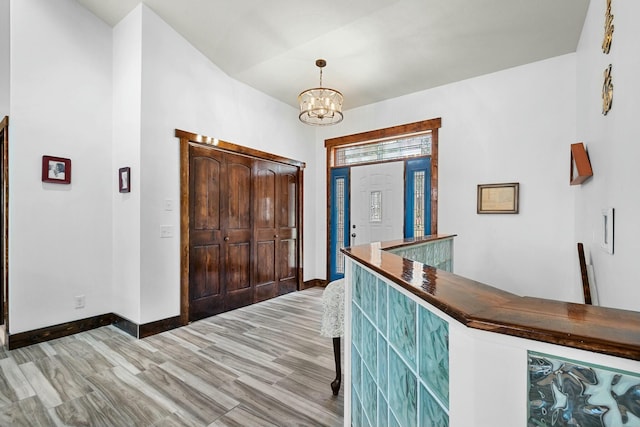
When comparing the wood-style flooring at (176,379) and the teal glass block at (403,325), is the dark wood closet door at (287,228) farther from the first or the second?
the teal glass block at (403,325)

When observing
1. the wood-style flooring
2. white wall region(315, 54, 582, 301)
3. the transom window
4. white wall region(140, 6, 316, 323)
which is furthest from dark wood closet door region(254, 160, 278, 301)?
white wall region(315, 54, 582, 301)

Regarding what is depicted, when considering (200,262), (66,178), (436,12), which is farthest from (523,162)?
(66,178)

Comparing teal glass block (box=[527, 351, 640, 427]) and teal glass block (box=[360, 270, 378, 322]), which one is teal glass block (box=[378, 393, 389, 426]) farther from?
teal glass block (box=[527, 351, 640, 427])

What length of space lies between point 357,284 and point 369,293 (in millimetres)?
219

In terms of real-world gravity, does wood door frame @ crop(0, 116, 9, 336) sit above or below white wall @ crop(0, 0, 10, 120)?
below

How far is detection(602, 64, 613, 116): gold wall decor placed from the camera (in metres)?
1.81

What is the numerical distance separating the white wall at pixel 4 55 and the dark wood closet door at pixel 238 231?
6.76 ft

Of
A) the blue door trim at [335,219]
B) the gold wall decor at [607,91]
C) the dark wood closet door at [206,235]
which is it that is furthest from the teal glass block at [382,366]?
the blue door trim at [335,219]

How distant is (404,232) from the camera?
4480mm

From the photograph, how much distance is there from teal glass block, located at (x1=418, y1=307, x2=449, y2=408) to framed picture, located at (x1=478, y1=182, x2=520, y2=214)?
347 cm

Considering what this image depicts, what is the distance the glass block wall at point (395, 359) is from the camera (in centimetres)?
67

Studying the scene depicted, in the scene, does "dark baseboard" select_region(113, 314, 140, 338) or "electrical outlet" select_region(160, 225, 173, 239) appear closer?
"dark baseboard" select_region(113, 314, 140, 338)

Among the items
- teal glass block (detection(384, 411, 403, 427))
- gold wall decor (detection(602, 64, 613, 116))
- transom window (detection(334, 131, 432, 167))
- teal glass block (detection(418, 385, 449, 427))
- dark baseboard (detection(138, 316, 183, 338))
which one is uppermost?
transom window (detection(334, 131, 432, 167))

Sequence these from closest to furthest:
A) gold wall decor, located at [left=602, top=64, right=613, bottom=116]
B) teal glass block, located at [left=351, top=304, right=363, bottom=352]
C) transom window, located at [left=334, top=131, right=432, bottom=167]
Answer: teal glass block, located at [left=351, top=304, right=363, bottom=352] < gold wall decor, located at [left=602, top=64, right=613, bottom=116] < transom window, located at [left=334, top=131, right=432, bottom=167]
